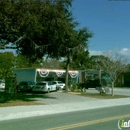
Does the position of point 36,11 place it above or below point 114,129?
above

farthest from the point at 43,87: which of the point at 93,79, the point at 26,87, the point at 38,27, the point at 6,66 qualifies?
the point at 93,79

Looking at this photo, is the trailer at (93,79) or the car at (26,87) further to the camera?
the trailer at (93,79)

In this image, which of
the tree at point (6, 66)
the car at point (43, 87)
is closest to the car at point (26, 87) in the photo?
the car at point (43, 87)

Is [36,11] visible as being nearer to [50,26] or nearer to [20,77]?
[50,26]

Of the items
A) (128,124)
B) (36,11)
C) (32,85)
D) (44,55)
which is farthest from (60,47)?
(32,85)

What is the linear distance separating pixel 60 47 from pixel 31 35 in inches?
127

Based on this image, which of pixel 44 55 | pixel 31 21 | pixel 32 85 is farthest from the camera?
pixel 32 85

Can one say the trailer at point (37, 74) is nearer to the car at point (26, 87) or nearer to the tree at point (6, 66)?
the tree at point (6, 66)

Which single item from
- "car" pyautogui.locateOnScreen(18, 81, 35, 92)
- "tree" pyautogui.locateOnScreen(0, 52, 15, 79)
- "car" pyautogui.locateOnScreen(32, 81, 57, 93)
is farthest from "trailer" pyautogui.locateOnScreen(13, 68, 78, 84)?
"car" pyautogui.locateOnScreen(32, 81, 57, 93)

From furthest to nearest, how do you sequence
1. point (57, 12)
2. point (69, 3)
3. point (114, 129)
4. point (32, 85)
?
point (32, 85)
point (69, 3)
point (57, 12)
point (114, 129)

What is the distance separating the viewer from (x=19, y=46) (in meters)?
22.4

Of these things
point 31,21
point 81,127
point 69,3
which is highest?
point 69,3

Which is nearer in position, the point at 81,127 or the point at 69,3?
the point at 81,127

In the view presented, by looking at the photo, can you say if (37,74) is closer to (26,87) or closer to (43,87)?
(26,87)
